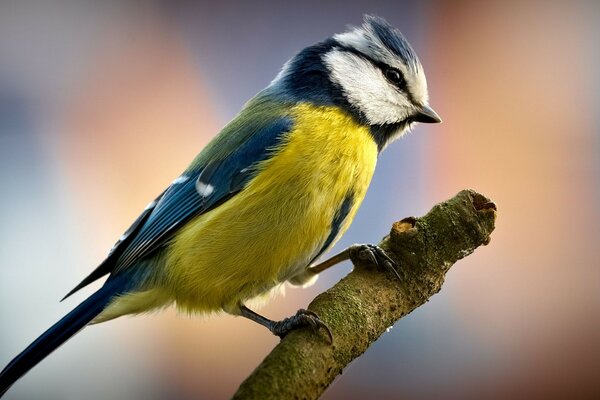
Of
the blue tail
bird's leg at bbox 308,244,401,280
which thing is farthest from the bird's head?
the blue tail

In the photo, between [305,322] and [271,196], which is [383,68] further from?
[305,322]

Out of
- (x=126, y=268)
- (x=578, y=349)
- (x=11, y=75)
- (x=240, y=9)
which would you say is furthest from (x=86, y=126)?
(x=578, y=349)

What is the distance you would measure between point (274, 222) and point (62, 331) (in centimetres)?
30

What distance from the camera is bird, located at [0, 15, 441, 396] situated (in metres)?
0.80

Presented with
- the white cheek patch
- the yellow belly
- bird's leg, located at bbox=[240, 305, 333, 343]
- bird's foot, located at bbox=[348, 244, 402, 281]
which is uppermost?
the white cheek patch

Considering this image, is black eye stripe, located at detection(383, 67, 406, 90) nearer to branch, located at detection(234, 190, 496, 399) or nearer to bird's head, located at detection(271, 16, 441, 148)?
bird's head, located at detection(271, 16, 441, 148)

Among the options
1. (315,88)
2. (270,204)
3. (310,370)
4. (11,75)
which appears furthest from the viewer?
(11,75)

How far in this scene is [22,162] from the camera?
4.84 ft

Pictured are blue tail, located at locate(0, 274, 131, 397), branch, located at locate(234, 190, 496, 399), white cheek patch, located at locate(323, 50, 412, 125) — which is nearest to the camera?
branch, located at locate(234, 190, 496, 399)

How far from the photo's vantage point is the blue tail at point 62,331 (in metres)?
0.76

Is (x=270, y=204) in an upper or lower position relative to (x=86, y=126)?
lower

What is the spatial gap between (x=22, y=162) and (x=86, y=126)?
6.6 inches

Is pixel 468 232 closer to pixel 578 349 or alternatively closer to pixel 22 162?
pixel 578 349

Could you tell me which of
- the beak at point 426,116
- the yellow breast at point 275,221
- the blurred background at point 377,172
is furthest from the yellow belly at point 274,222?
the blurred background at point 377,172
